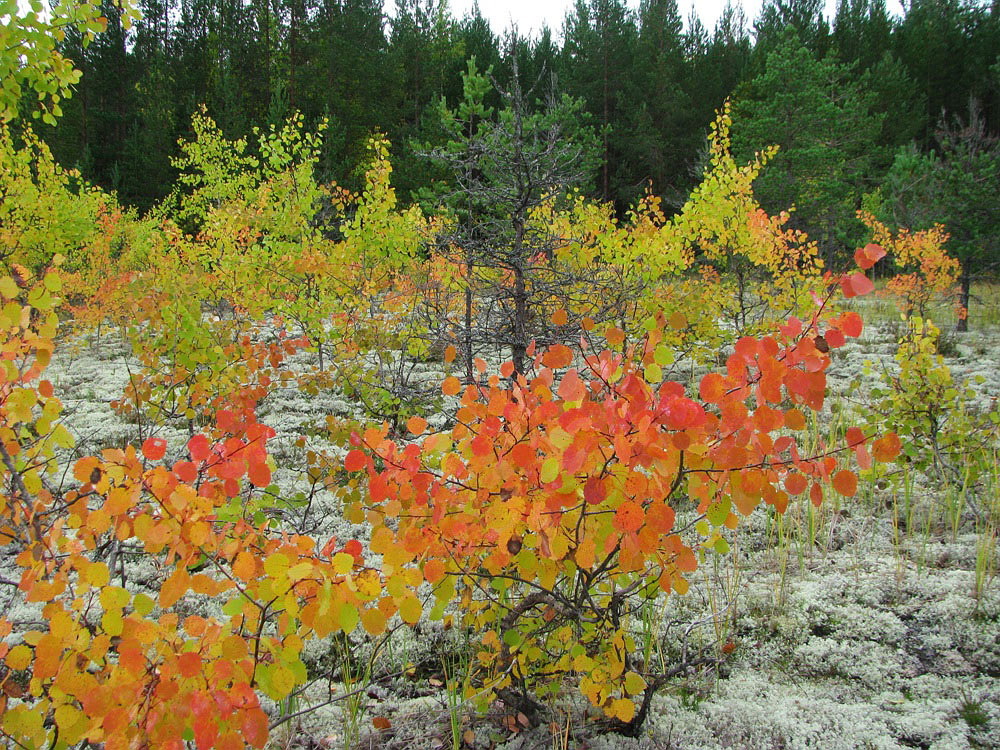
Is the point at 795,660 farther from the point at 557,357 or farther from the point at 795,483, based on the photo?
the point at 557,357

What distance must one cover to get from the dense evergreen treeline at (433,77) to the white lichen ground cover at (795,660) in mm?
16485

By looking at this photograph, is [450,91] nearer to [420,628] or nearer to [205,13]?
[205,13]

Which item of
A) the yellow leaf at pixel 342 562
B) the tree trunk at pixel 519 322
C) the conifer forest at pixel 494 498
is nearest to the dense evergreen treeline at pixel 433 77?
the conifer forest at pixel 494 498

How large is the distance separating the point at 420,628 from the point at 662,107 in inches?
878

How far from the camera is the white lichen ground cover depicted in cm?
173

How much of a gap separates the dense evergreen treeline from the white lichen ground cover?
1649 centimetres

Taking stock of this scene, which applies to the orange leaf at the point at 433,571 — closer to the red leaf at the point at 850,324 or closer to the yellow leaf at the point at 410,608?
the yellow leaf at the point at 410,608

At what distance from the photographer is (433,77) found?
22.0 metres

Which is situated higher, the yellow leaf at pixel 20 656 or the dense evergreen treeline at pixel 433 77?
the dense evergreen treeline at pixel 433 77

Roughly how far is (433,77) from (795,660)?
23.9 meters

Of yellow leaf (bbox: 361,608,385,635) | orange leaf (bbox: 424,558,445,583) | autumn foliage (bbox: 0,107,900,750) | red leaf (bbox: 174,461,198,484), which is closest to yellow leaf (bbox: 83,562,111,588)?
autumn foliage (bbox: 0,107,900,750)

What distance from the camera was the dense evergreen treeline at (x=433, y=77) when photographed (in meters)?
18.8

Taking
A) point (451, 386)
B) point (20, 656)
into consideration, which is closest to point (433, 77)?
point (451, 386)

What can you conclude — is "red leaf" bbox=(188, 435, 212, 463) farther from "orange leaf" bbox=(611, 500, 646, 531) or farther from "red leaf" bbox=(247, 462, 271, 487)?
"orange leaf" bbox=(611, 500, 646, 531)
